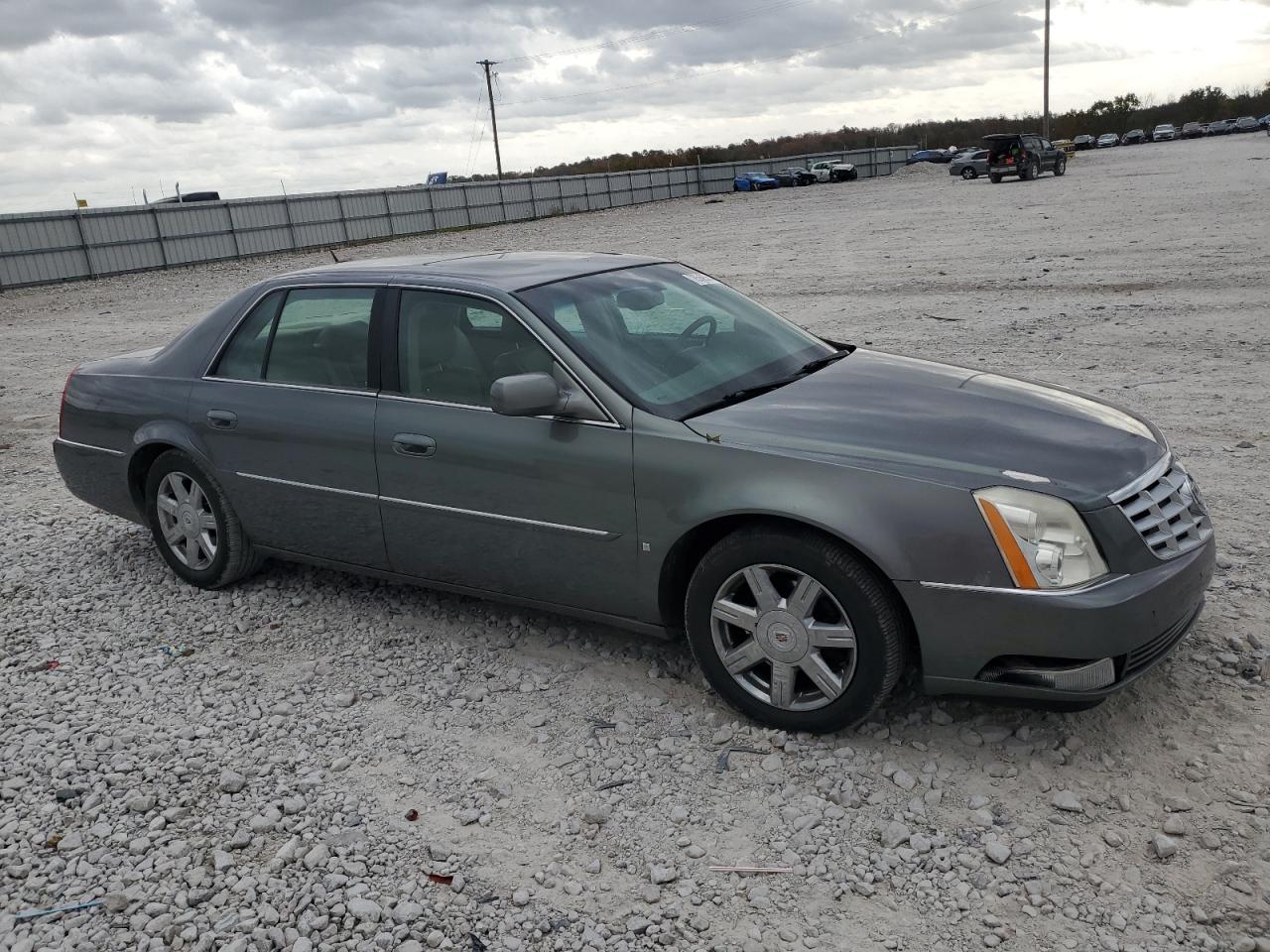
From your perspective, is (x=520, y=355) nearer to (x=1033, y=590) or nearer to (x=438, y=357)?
(x=438, y=357)

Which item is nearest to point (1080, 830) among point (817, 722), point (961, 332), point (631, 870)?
point (817, 722)

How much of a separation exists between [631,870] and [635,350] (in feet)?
6.52

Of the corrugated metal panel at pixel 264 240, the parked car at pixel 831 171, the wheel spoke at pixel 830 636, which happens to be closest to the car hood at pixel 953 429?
the wheel spoke at pixel 830 636

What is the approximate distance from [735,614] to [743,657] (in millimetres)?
176

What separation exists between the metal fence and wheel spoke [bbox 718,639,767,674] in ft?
101

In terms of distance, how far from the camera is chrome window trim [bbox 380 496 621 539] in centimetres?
396

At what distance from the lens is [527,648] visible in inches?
181

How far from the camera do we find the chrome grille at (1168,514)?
3.35 m

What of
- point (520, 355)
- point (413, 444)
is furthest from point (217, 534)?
point (520, 355)

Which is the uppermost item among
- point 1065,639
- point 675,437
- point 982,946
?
point 675,437

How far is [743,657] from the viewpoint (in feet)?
12.2

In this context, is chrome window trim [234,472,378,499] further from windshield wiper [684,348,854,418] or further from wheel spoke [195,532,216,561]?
windshield wiper [684,348,854,418]

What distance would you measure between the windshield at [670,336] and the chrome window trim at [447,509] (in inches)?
20.4

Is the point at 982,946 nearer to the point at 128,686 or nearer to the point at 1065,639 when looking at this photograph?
the point at 1065,639
